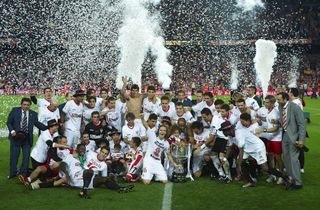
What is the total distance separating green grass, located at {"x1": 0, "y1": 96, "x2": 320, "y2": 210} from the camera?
7656 millimetres

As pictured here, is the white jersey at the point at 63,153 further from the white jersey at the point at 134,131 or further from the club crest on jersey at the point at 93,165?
the white jersey at the point at 134,131

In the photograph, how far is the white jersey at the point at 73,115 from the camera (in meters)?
11.0

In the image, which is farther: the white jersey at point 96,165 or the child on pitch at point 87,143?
the child on pitch at point 87,143

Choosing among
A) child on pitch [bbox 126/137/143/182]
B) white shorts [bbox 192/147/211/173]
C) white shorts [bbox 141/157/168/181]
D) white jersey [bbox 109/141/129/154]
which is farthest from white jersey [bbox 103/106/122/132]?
white shorts [bbox 192/147/211/173]

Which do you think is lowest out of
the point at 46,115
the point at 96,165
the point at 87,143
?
the point at 96,165

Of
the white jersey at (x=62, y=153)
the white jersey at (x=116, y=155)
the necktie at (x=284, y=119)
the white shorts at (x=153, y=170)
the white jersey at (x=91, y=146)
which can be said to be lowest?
the white shorts at (x=153, y=170)

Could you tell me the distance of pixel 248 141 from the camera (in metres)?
9.13

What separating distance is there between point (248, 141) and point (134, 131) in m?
2.51

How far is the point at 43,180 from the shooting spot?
9164 millimetres

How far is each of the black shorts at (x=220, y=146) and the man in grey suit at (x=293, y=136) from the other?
47.4 inches

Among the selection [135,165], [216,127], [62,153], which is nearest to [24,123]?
[62,153]

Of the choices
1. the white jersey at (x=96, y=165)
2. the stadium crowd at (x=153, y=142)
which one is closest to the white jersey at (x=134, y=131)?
the stadium crowd at (x=153, y=142)

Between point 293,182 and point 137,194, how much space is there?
2867mm

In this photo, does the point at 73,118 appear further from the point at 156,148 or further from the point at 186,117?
the point at 186,117
